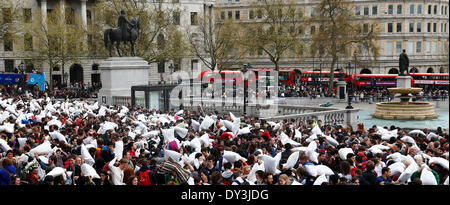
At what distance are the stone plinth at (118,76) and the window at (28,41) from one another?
3547 centimetres

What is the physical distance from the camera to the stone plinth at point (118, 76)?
37.1 metres

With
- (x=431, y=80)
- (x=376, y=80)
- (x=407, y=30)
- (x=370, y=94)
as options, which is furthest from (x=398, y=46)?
(x=370, y=94)

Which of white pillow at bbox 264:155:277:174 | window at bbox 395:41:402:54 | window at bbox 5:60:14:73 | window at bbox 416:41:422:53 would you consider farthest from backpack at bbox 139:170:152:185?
window at bbox 416:41:422:53

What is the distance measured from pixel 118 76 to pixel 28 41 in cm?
3752

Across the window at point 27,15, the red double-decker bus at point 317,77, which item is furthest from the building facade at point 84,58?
the red double-decker bus at point 317,77

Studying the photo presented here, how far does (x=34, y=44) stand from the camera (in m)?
71.0

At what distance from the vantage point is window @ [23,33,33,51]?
226ft

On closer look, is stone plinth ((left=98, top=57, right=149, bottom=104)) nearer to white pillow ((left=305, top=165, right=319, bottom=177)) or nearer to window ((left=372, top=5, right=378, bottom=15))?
white pillow ((left=305, top=165, right=319, bottom=177))

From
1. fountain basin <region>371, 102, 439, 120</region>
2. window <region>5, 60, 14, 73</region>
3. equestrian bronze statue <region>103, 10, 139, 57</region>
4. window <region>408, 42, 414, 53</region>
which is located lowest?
fountain basin <region>371, 102, 439, 120</region>

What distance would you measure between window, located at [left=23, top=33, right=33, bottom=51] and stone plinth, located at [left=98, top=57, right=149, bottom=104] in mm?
35466

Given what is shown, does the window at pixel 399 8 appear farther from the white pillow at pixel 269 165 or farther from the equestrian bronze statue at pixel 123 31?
the white pillow at pixel 269 165

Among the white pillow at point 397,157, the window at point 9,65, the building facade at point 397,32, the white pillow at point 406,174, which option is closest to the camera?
the white pillow at point 406,174
